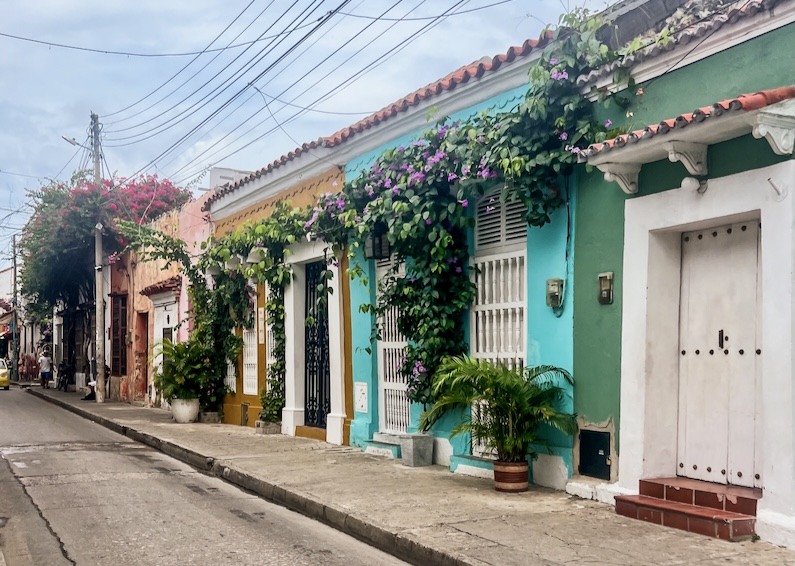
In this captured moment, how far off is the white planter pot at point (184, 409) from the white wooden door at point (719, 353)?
36.0ft

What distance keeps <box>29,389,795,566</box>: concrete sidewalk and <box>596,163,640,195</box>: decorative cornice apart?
274 cm

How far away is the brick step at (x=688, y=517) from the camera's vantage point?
19.2ft

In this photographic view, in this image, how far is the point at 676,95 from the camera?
6941 millimetres

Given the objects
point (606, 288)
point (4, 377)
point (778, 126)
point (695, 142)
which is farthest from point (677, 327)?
point (4, 377)

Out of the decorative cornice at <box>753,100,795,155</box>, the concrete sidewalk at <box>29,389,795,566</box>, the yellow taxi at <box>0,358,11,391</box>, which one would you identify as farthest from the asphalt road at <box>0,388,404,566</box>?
the yellow taxi at <box>0,358,11,391</box>

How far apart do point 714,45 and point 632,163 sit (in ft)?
3.67

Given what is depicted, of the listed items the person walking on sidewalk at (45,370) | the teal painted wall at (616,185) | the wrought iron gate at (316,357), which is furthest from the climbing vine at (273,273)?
the person walking on sidewalk at (45,370)

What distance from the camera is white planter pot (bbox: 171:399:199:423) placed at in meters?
15.9

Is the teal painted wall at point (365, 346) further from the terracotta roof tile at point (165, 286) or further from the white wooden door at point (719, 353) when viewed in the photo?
the terracotta roof tile at point (165, 286)

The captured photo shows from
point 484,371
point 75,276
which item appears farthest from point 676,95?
point 75,276

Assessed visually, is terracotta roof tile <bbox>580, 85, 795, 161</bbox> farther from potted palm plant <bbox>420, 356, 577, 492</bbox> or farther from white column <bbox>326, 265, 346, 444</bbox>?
white column <bbox>326, 265, 346, 444</bbox>

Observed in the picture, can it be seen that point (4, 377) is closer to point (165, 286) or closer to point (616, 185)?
point (165, 286)

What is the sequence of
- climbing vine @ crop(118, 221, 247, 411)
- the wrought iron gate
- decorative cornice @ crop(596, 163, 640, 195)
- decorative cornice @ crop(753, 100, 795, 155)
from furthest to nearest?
climbing vine @ crop(118, 221, 247, 411), the wrought iron gate, decorative cornice @ crop(596, 163, 640, 195), decorative cornice @ crop(753, 100, 795, 155)

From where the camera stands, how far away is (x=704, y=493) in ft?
20.7
